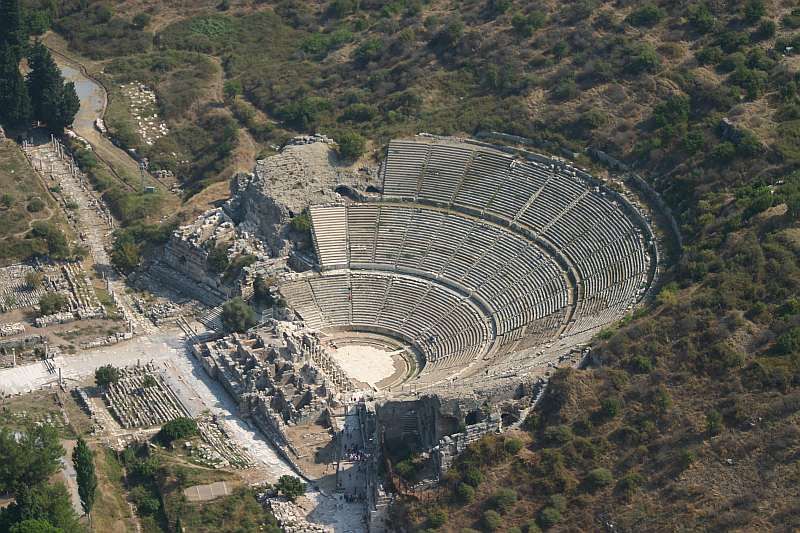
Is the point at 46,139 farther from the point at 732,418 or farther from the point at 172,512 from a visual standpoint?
the point at 732,418

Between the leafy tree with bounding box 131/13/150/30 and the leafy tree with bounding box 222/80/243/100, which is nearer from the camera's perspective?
the leafy tree with bounding box 222/80/243/100

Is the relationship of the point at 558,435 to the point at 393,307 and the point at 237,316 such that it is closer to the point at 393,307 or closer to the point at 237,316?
the point at 393,307

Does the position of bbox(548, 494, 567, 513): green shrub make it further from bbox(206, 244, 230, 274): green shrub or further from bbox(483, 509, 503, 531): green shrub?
bbox(206, 244, 230, 274): green shrub

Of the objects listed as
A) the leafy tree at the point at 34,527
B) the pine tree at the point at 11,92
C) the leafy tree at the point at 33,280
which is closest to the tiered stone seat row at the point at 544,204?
the leafy tree at the point at 33,280

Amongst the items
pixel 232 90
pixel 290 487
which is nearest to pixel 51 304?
pixel 290 487

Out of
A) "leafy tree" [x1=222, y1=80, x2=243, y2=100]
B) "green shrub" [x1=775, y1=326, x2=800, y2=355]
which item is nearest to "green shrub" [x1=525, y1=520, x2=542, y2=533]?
"green shrub" [x1=775, y1=326, x2=800, y2=355]

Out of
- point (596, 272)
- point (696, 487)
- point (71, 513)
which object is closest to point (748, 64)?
point (596, 272)
